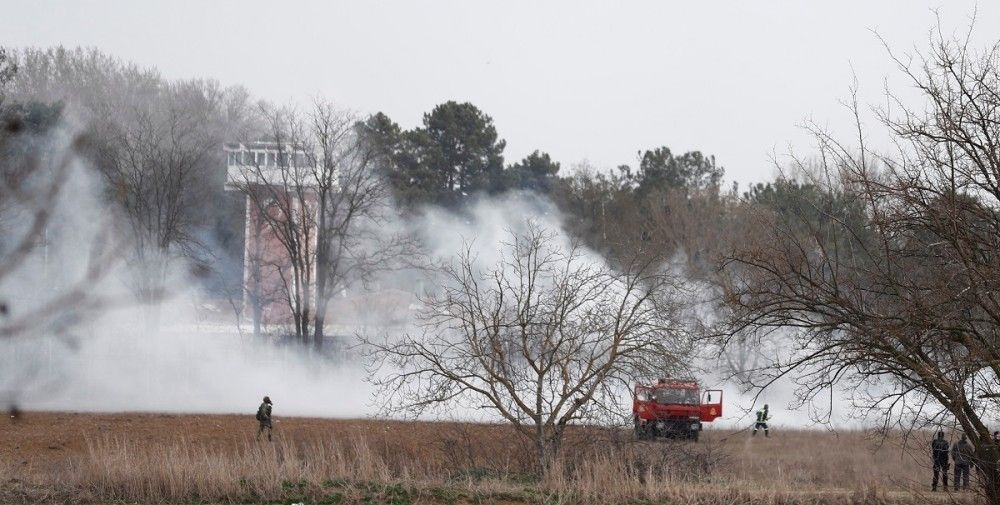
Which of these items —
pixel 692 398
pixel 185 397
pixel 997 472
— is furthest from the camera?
pixel 185 397

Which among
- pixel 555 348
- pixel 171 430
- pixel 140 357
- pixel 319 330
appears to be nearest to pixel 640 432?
pixel 555 348

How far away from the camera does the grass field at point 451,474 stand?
736 inches

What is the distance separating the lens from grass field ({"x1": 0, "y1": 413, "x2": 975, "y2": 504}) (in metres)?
18.7

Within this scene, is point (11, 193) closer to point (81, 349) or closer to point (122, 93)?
point (81, 349)

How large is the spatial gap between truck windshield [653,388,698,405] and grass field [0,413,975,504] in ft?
19.1

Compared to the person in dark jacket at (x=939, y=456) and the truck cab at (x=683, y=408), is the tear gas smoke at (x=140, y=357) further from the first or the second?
the person in dark jacket at (x=939, y=456)

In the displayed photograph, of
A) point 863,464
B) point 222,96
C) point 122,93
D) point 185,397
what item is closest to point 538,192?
point 222,96

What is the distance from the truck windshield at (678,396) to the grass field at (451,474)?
19.1ft

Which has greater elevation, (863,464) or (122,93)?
(122,93)

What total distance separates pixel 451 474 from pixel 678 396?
15.1 meters

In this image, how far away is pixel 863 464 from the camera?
28.5 meters

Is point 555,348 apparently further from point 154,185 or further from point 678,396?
point 154,185

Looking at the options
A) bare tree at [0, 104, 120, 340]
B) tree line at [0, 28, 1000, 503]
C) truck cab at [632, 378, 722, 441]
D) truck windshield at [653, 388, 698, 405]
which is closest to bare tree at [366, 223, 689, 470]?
tree line at [0, 28, 1000, 503]

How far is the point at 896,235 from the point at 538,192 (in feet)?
182
